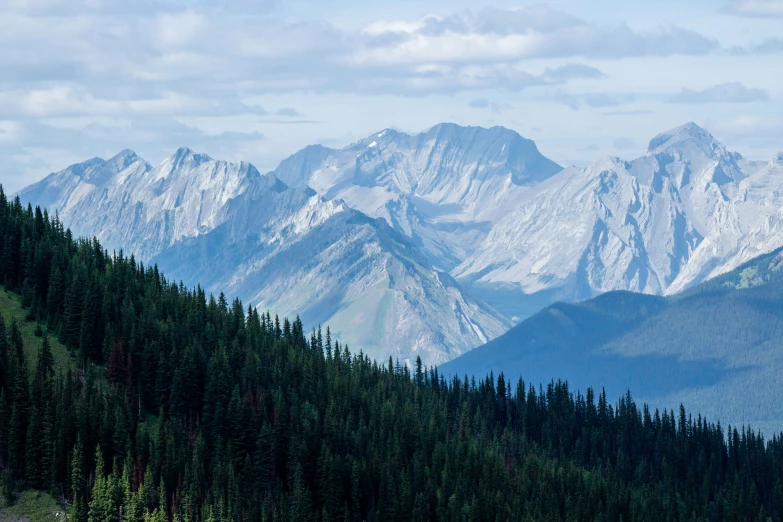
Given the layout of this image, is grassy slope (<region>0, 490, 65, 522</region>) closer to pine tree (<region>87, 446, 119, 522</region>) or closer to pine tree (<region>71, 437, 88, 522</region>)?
pine tree (<region>71, 437, 88, 522</region>)

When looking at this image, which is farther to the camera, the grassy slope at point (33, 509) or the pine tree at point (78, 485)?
the pine tree at point (78, 485)

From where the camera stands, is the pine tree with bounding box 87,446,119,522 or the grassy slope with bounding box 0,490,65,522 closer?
the grassy slope with bounding box 0,490,65,522

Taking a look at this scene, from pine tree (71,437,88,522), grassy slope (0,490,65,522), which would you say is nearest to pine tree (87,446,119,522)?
pine tree (71,437,88,522)

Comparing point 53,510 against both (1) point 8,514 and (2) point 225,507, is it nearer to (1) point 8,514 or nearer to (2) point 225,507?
(1) point 8,514

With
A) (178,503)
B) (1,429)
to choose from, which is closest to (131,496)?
(178,503)

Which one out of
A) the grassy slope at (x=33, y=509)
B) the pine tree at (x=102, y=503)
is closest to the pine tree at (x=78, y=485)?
the pine tree at (x=102, y=503)

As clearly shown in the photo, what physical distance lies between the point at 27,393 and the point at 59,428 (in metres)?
11.7

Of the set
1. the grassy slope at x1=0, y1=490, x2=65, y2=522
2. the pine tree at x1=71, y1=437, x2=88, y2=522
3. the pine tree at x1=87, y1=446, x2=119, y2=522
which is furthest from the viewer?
the pine tree at x1=87, y1=446, x2=119, y2=522

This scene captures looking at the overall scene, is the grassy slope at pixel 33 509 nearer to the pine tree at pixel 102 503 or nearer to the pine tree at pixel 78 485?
the pine tree at pixel 78 485

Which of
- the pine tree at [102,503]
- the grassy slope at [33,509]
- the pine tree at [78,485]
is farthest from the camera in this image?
the pine tree at [102,503]

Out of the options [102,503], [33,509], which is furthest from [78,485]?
[33,509]

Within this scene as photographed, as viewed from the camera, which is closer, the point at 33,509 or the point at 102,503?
the point at 102,503

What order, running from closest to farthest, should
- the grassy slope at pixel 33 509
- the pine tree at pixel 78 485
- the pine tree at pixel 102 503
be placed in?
the grassy slope at pixel 33 509, the pine tree at pixel 78 485, the pine tree at pixel 102 503

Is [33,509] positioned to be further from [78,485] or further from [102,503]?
[102,503]
